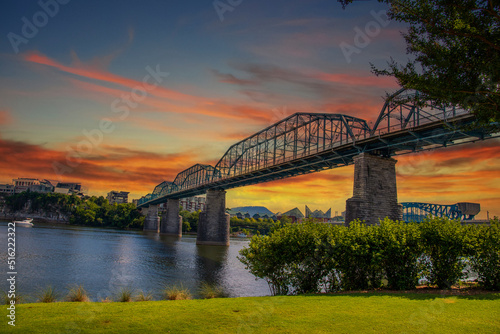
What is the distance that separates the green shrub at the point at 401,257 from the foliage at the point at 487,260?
239 cm

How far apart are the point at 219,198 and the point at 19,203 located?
134801 millimetres

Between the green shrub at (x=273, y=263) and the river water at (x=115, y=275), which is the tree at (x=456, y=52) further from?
the river water at (x=115, y=275)

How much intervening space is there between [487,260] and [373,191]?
22972 millimetres

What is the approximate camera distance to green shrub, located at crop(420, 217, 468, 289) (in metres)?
15.7

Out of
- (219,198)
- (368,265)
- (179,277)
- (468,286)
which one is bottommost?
(179,277)

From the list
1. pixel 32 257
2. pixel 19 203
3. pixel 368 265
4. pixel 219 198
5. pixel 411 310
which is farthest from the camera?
pixel 19 203

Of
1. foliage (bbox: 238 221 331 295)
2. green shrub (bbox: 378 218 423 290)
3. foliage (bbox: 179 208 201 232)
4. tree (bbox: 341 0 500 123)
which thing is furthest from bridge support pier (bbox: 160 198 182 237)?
tree (bbox: 341 0 500 123)

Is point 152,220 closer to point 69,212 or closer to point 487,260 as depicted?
point 69,212

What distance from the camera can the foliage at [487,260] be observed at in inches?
609

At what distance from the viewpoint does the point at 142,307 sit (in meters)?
11.8

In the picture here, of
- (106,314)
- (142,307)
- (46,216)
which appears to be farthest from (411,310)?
(46,216)

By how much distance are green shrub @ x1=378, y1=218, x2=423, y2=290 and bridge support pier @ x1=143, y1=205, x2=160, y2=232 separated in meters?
141

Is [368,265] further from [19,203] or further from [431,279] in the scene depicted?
[19,203]

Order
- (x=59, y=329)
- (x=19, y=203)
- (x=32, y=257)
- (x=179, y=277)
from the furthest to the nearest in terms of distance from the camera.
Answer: (x=19, y=203) → (x=32, y=257) → (x=179, y=277) → (x=59, y=329)
